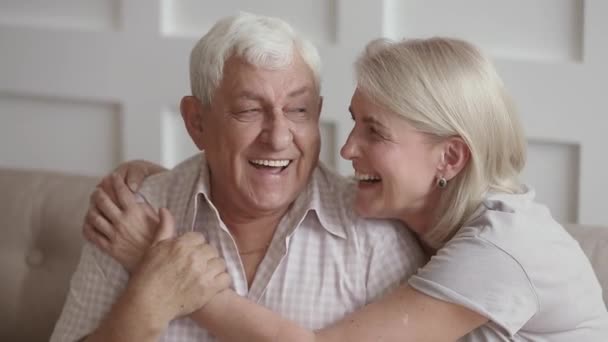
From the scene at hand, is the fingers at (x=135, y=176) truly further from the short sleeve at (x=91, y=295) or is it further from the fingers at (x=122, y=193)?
the short sleeve at (x=91, y=295)

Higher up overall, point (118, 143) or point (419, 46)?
point (419, 46)

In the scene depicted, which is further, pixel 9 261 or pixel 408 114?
pixel 9 261

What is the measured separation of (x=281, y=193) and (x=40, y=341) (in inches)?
33.1

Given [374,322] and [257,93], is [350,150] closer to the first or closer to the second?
[257,93]

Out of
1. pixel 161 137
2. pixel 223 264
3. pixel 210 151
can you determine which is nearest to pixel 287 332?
pixel 223 264

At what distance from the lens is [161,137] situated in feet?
10.2

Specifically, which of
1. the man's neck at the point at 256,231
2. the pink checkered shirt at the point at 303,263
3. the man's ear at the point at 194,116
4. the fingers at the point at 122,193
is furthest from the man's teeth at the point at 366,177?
the fingers at the point at 122,193

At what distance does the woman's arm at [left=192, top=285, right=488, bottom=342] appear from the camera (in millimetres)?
1867

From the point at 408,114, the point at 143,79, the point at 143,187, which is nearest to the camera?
the point at 408,114

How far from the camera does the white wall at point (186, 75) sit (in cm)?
256

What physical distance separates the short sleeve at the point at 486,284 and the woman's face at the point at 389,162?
0.53 feet

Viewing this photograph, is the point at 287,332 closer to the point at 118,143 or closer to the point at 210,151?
the point at 210,151

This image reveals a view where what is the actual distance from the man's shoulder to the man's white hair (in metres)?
0.20

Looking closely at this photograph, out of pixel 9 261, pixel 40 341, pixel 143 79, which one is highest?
pixel 143 79
